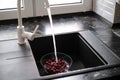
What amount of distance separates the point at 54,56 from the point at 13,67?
0.44 meters

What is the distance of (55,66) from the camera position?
136cm

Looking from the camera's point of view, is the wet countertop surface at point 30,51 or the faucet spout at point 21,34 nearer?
the wet countertop surface at point 30,51

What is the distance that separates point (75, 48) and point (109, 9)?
1.39 ft

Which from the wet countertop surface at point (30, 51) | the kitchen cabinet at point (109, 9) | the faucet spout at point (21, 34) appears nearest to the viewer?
the wet countertop surface at point (30, 51)

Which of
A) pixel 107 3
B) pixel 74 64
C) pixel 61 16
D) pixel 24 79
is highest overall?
pixel 107 3

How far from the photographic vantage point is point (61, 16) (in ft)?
6.19

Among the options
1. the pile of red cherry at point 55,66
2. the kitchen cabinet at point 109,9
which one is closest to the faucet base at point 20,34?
the pile of red cherry at point 55,66

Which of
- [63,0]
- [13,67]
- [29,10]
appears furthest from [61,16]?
[13,67]

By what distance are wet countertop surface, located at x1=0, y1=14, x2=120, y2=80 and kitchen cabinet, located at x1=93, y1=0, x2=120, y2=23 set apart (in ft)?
0.19

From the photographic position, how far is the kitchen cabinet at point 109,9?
5.30 ft

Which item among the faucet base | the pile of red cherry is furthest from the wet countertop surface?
the pile of red cherry

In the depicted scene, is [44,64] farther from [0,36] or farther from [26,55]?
[0,36]

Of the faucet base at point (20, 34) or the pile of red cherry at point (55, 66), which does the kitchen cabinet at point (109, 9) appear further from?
the faucet base at point (20, 34)

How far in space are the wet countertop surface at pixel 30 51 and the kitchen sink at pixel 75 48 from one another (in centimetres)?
6
